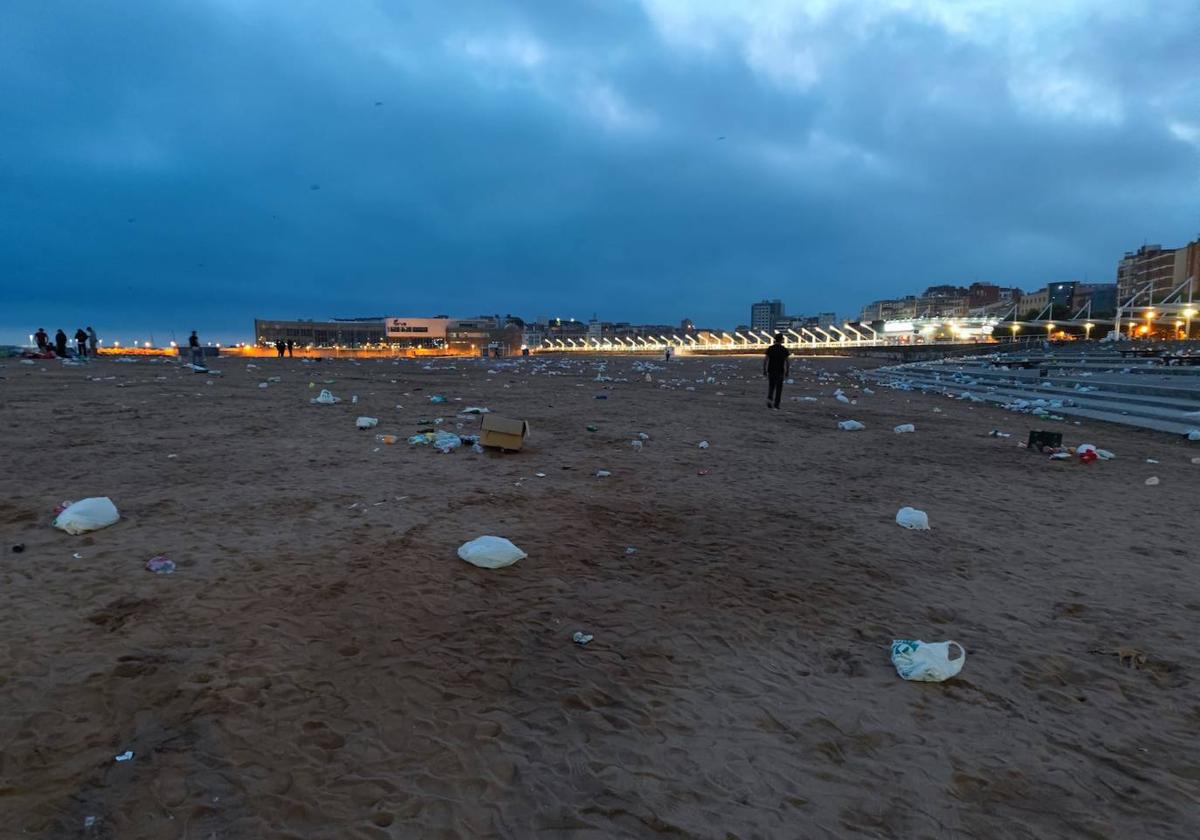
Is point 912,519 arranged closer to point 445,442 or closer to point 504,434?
point 504,434

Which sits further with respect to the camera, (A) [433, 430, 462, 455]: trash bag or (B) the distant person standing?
(B) the distant person standing

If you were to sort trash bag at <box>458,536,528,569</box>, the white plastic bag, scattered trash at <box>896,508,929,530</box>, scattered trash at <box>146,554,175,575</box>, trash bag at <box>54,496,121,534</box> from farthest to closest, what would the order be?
scattered trash at <box>896,508,929,530</box> < trash bag at <box>54,496,121,534</box> < trash bag at <box>458,536,528,569</box> < scattered trash at <box>146,554,175,575</box> < the white plastic bag

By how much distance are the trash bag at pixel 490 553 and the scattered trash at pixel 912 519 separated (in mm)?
3586

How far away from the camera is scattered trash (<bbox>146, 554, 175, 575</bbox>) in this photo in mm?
3869

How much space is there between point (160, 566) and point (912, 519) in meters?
6.07

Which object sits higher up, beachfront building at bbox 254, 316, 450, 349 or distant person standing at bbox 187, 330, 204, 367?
beachfront building at bbox 254, 316, 450, 349

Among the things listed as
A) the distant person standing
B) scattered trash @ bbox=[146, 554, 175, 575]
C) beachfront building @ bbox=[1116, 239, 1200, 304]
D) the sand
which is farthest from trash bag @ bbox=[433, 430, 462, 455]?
beachfront building @ bbox=[1116, 239, 1200, 304]

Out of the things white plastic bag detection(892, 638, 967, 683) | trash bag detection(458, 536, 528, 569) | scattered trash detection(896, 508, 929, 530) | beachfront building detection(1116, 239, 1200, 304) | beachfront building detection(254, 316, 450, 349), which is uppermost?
beachfront building detection(1116, 239, 1200, 304)

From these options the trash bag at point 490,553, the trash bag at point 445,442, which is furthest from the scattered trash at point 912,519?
the trash bag at point 445,442

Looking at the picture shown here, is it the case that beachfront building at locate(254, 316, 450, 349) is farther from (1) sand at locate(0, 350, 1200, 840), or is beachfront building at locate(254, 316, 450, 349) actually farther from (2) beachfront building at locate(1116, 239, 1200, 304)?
(2) beachfront building at locate(1116, 239, 1200, 304)

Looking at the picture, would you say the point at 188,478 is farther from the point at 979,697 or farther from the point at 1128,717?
the point at 1128,717

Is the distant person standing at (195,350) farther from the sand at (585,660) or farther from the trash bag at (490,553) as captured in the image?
the trash bag at (490,553)

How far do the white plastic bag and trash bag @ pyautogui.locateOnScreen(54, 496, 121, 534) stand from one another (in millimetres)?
5779

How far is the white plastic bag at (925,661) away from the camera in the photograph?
9.85 feet
